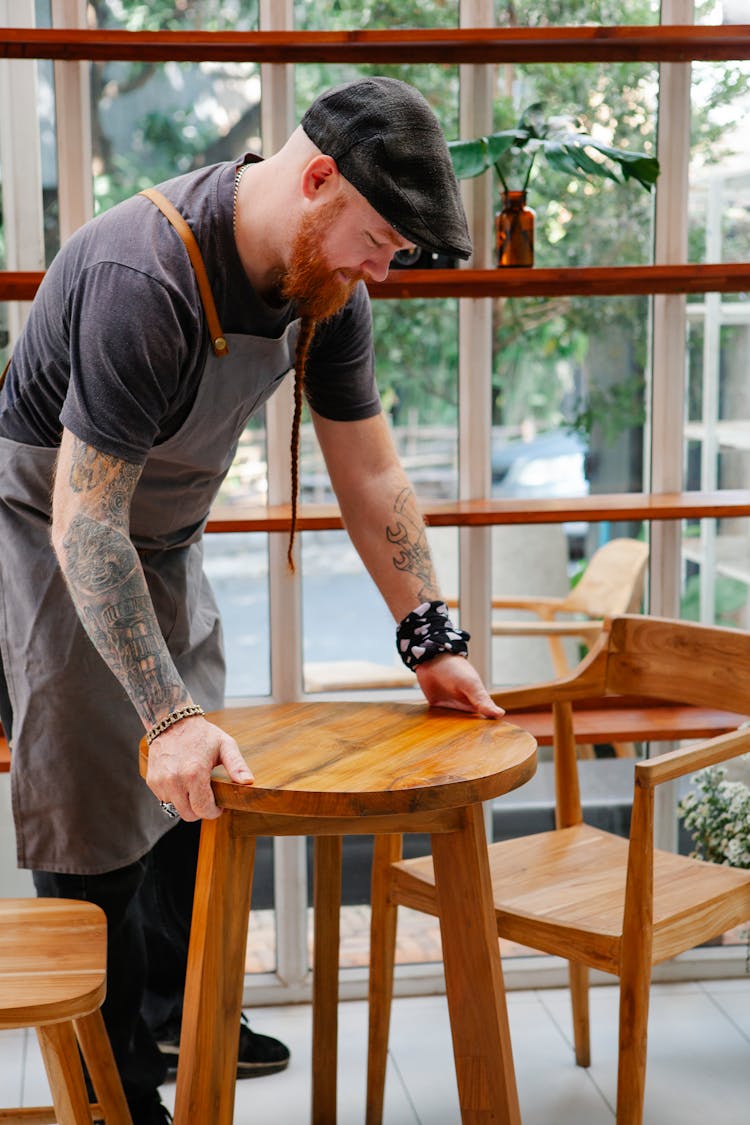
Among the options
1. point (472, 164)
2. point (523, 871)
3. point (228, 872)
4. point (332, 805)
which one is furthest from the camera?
point (472, 164)

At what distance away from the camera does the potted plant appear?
243 centimetres

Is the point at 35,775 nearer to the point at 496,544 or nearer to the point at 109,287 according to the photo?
the point at 109,287

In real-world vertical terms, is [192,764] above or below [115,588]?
below

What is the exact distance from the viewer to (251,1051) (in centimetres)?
246

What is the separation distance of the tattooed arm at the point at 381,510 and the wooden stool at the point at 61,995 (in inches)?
25.6

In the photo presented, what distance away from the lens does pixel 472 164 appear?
2.42 m

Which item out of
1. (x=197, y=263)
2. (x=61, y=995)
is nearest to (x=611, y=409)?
(x=197, y=263)

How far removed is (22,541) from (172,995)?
1.02 m

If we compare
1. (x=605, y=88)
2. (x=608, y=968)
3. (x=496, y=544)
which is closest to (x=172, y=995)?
(x=608, y=968)

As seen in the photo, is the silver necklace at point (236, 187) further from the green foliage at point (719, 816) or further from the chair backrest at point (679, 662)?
the green foliage at point (719, 816)

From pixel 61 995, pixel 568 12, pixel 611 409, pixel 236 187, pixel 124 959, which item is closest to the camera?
pixel 61 995

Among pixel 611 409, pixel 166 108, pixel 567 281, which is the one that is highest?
pixel 166 108

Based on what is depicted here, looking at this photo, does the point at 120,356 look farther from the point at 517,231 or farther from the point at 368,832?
the point at 517,231

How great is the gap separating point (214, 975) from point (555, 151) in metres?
1.63
